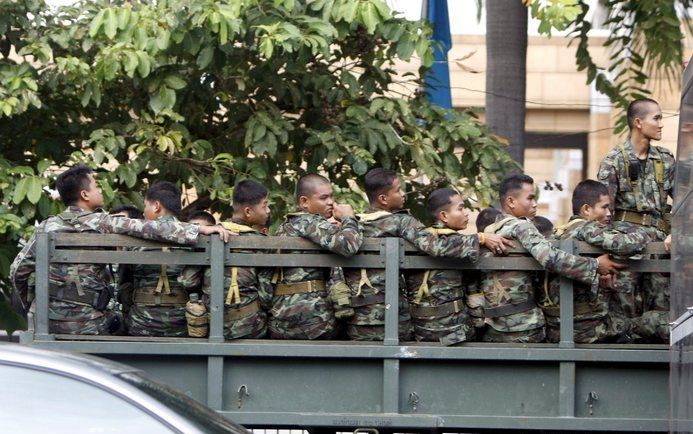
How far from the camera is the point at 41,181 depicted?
7.58 m

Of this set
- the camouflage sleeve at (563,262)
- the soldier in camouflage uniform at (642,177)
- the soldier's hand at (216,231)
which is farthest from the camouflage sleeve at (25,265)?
the soldier in camouflage uniform at (642,177)

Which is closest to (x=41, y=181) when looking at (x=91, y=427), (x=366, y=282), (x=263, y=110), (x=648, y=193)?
(x=263, y=110)

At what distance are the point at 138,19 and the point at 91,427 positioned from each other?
4490 mm

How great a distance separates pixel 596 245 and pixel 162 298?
2141 mm

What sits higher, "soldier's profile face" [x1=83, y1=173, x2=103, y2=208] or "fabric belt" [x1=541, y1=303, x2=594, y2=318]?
"soldier's profile face" [x1=83, y1=173, x2=103, y2=208]

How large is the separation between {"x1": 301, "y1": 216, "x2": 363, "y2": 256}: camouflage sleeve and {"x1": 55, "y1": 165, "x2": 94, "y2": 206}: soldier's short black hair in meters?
1.40

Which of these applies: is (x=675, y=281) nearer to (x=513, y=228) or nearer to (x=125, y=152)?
(x=513, y=228)

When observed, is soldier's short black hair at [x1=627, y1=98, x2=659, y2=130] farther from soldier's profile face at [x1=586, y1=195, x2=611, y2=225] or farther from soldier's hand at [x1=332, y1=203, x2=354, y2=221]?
soldier's hand at [x1=332, y1=203, x2=354, y2=221]

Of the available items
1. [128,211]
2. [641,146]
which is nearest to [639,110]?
[641,146]

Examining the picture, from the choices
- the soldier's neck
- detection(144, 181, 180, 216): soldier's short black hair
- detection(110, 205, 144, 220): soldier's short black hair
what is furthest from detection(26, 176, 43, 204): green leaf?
the soldier's neck

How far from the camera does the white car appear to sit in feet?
11.3

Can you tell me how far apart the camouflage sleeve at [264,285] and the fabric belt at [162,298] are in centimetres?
38

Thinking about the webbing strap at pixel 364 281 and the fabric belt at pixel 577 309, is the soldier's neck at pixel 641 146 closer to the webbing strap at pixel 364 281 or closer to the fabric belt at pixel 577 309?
the fabric belt at pixel 577 309

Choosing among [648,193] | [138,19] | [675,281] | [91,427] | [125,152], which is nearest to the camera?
[91,427]
